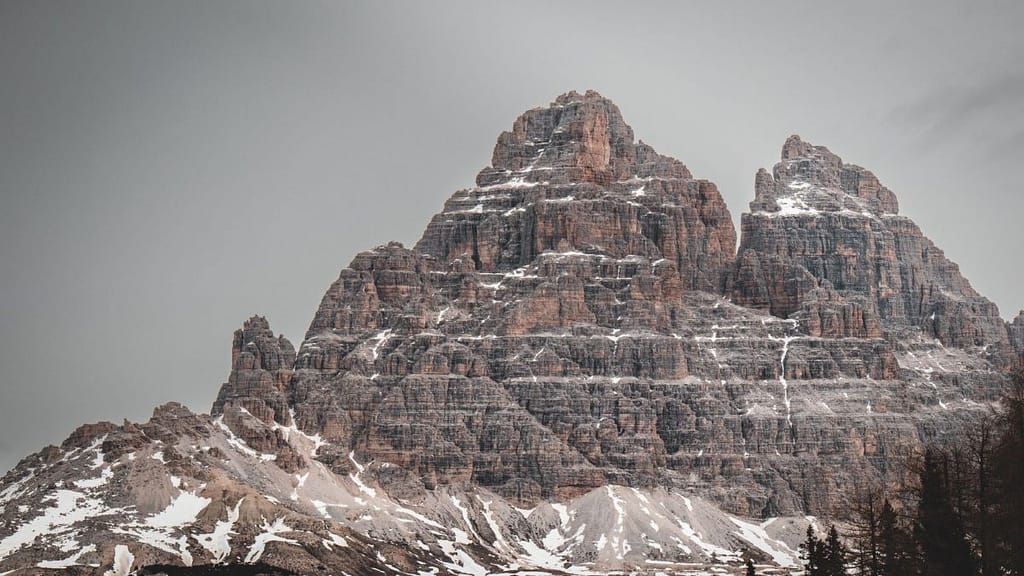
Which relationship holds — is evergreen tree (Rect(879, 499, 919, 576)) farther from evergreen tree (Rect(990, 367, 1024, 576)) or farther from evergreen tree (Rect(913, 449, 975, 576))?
evergreen tree (Rect(990, 367, 1024, 576))

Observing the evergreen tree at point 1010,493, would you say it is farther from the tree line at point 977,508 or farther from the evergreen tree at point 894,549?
the evergreen tree at point 894,549

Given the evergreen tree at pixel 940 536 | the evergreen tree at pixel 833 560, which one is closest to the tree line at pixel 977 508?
the evergreen tree at pixel 940 536

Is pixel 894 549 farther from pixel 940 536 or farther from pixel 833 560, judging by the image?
pixel 833 560

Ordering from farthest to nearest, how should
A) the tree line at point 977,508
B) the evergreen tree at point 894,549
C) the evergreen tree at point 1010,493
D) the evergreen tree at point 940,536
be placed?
the evergreen tree at point 894,549
the evergreen tree at point 940,536
the tree line at point 977,508
the evergreen tree at point 1010,493

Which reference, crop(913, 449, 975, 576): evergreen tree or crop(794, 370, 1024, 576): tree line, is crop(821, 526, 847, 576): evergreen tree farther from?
crop(913, 449, 975, 576): evergreen tree

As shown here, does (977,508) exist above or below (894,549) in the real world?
above

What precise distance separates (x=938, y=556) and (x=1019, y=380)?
11132 mm

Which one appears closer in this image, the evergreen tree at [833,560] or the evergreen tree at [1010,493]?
the evergreen tree at [1010,493]

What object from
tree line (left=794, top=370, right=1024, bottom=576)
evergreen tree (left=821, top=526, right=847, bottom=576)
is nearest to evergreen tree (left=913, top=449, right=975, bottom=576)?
tree line (left=794, top=370, right=1024, bottom=576)

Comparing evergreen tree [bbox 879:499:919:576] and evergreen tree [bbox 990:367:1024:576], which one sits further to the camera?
evergreen tree [bbox 879:499:919:576]

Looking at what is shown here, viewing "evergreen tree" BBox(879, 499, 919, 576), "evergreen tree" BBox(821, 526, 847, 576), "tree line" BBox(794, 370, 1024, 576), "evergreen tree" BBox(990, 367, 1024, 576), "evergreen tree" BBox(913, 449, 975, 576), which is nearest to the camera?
"evergreen tree" BBox(990, 367, 1024, 576)

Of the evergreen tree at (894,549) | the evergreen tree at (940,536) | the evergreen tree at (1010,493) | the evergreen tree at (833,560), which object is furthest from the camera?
the evergreen tree at (833,560)

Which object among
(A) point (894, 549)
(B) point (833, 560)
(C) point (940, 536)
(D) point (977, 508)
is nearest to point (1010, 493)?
(C) point (940, 536)

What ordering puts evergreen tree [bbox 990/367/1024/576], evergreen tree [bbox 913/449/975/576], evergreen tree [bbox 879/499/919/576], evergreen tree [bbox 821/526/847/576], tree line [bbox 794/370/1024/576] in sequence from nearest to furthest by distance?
1. evergreen tree [bbox 990/367/1024/576]
2. tree line [bbox 794/370/1024/576]
3. evergreen tree [bbox 913/449/975/576]
4. evergreen tree [bbox 879/499/919/576]
5. evergreen tree [bbox 821/526/847/576]
